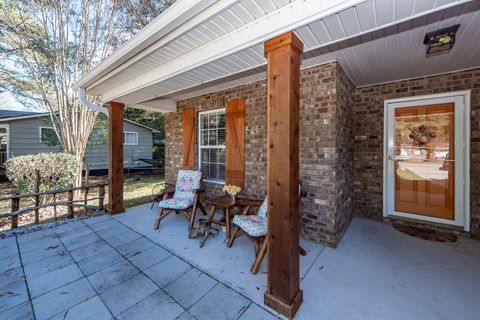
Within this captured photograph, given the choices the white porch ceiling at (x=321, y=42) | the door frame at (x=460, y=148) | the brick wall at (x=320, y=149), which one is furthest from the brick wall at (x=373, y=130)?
→ the brick wall at (x=320, y=149)

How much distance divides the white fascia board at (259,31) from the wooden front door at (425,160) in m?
3.10

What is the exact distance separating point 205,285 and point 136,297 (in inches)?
25.2

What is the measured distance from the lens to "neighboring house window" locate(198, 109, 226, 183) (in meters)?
4.48

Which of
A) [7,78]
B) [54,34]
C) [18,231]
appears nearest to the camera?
[18,231]

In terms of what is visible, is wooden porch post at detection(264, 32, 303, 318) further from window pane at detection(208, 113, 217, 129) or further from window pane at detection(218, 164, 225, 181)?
window pane at detection(208, 113, 217, 129)

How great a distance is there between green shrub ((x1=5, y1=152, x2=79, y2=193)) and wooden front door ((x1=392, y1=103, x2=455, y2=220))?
7.50 metres

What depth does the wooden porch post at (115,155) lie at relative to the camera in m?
4.18

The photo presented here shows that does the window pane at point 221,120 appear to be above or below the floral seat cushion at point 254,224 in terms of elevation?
above

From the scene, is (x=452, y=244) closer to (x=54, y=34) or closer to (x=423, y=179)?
(x=423, y=179)

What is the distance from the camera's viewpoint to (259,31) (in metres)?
1.76

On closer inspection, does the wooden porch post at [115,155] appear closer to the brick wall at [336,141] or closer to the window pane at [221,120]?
the brick wall at [336,141]

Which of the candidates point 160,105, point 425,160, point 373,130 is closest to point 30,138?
point 160,105

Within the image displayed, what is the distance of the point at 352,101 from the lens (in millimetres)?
3812

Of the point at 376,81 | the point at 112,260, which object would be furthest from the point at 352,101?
the point at 112,260
